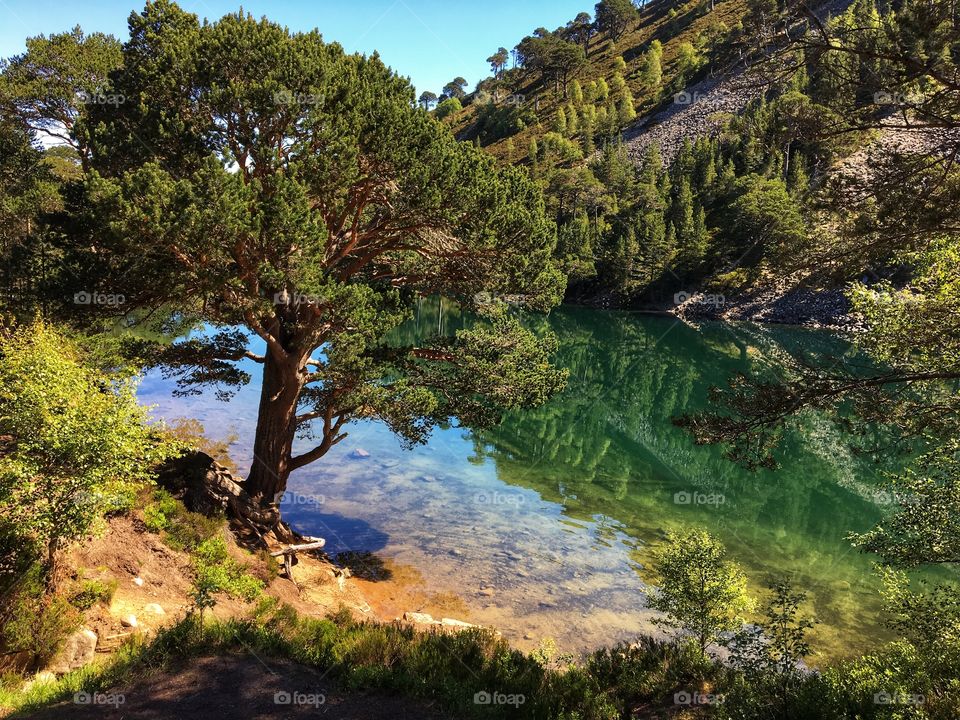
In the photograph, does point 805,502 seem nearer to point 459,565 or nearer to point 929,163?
point 459,565

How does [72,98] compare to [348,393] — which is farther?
[72,98]

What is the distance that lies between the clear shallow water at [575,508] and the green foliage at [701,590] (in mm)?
3233

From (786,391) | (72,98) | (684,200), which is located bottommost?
(786,391)

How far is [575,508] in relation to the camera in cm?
2411

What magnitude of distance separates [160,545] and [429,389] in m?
8.04

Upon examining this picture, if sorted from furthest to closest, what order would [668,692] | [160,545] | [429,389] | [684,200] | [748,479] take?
[684,200] < [748,479] < [429,389] < [160,545] < [668,692]

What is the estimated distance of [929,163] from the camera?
692cm

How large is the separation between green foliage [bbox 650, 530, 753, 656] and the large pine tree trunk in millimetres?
11284

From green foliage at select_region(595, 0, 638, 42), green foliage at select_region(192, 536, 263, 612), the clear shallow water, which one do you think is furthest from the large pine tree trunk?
green foliage at select_region(595, 0, 638, 42)

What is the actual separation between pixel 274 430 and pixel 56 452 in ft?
26.2

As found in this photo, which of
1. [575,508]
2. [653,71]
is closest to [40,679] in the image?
[575,508]

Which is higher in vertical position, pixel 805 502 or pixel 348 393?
pixel 348 393

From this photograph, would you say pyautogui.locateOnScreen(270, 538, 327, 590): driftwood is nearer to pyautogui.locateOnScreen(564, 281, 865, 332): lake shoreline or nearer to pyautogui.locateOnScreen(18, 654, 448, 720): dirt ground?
pyautogui.locateOnScreen(18, 654, 448, 720): dirt ground

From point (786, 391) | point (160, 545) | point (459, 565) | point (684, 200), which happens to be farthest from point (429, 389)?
point (684, 200)
